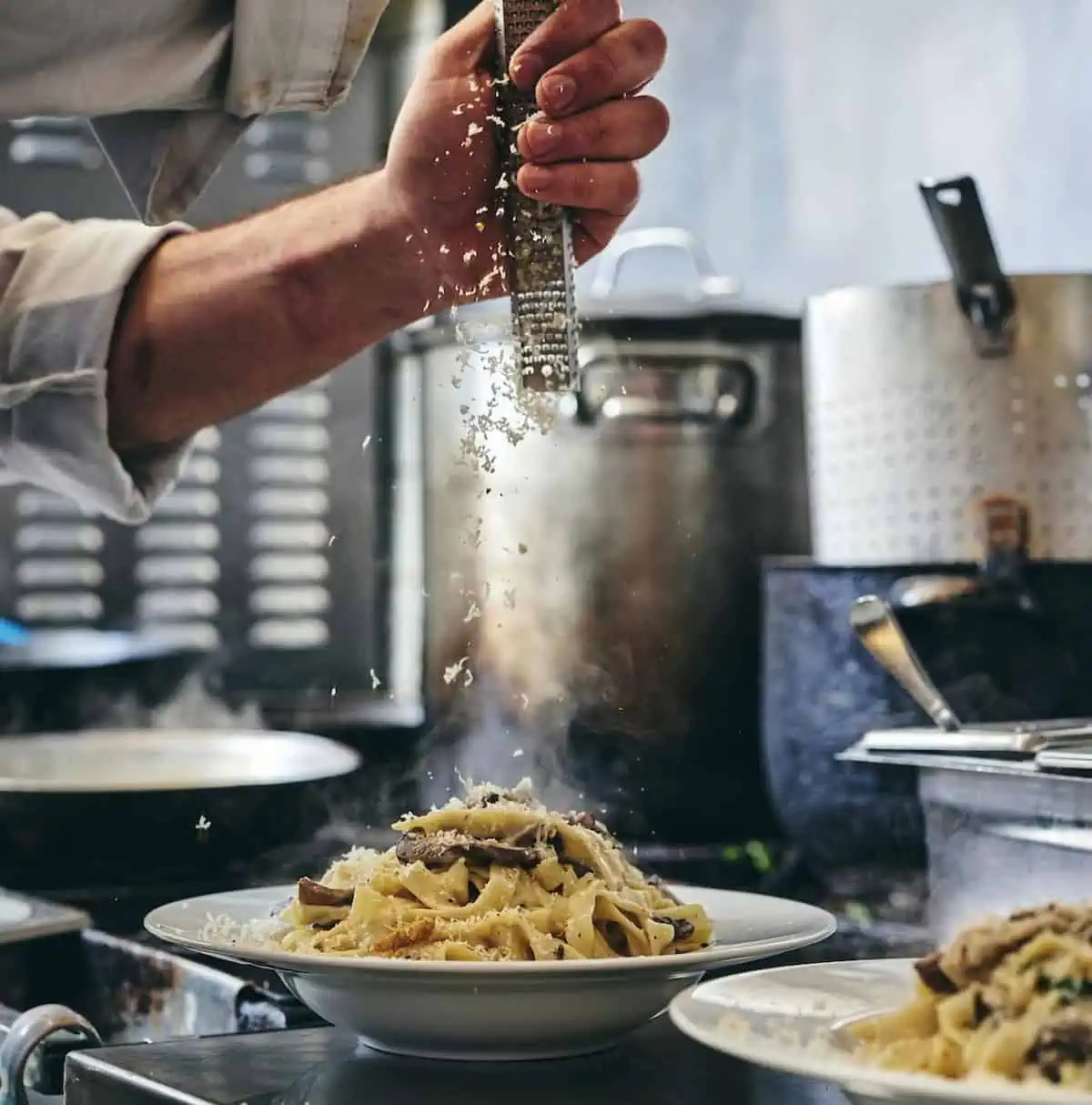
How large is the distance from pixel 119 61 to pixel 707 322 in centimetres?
70

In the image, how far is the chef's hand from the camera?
114 cm

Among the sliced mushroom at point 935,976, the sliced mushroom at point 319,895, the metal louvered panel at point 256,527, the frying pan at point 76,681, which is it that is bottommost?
the sliced mushroom at point 935,976

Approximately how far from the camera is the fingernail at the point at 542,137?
3.69 feet

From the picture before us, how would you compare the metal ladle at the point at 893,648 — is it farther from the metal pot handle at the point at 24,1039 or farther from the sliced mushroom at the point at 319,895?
the metal pot handle at the point at 24,1039

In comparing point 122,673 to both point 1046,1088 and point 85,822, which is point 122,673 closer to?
point 85,822

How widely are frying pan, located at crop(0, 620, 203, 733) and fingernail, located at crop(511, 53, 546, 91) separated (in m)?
1.12

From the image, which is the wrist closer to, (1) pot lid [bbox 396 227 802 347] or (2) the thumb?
(2) the thumb

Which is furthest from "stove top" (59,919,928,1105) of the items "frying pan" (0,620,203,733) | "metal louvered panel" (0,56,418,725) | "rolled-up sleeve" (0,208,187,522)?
"metal louvered panel" (0,56,418,725)

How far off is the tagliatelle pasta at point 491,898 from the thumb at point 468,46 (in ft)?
1.65

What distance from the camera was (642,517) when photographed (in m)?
1.88

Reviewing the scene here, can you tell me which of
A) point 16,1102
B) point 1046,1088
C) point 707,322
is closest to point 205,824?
point 16,1102

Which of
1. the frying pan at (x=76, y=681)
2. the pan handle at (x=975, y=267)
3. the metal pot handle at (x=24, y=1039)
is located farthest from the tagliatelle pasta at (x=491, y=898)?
the frying pan at (x=76, y=681)

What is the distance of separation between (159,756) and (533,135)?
91 centimetres

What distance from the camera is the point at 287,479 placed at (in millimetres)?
2471
